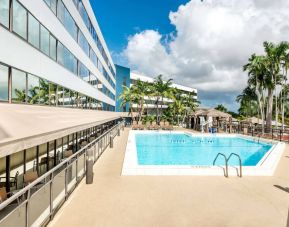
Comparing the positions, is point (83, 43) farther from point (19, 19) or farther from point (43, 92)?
point (19, 19)

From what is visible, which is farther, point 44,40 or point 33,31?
point 44,40

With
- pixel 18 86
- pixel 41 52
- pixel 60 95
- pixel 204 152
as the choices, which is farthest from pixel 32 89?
pixel 204 152

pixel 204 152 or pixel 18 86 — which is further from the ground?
pixel 18 86

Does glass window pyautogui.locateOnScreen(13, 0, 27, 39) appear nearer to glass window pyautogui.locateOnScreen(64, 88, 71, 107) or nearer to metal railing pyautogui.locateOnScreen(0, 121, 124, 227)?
metal railing pyautogui.locateOnScreen(0, 121, 124, 227)

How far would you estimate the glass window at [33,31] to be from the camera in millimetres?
11242

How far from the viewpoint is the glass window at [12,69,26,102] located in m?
9.77

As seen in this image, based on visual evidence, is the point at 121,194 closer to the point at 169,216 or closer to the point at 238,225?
the point at 169,216

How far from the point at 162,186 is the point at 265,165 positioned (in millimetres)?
6147

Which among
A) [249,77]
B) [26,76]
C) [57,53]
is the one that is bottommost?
[26,76]

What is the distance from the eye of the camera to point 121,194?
8398 mm

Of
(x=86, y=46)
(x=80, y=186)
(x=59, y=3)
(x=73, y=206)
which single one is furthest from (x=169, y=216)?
(x=86, y=46)

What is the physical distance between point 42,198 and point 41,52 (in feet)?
29.8

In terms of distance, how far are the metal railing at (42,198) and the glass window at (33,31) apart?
20.2 feet

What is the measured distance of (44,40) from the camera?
43.7ft
